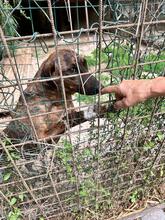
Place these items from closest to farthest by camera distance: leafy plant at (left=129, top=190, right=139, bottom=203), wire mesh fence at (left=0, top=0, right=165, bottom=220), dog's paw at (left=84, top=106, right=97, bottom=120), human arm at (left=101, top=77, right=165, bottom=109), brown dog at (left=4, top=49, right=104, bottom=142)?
human arm at (left=101, top=77, right=165, bottom=109) < wire mesh fence at (left=0, top=0, right=165, bottom=220) < dog's paw at (left=84, top=106, right=97, bottom=120) < brown dog at (left=4, top=49, right=104, bottom=142) < leafy plant at (left=129, top=190, right=139, bottom=203)

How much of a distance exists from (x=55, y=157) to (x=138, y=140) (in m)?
0.56

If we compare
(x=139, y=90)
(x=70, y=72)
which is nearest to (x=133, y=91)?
(x=139, y=90)

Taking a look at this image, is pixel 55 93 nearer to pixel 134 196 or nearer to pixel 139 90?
pixel 139 90

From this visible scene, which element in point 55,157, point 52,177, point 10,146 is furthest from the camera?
point 52,177

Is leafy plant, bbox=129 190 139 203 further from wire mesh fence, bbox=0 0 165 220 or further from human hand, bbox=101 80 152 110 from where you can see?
human hand, bbox=101 80 152 110

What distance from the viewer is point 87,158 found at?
1.77 metres

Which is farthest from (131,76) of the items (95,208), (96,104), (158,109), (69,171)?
(95,208)

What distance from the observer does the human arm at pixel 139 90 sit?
1195 mm

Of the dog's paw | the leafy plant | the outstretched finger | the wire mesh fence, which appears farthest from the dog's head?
the leafy plant

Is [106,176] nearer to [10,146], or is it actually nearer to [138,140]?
[138,140]

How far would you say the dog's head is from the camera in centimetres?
174

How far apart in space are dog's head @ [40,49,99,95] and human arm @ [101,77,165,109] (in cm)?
47

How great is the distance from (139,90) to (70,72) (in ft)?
2.15

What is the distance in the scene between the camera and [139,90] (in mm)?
1213
